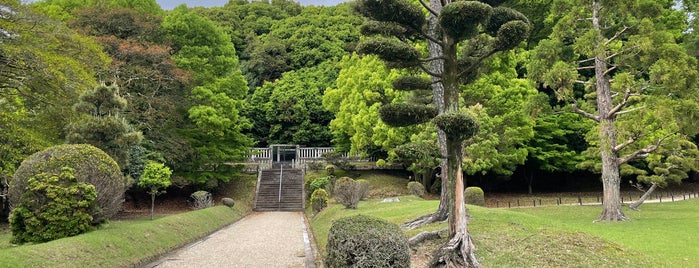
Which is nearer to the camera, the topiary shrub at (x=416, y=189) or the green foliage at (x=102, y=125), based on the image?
the green foliage at (x=102, y=125)

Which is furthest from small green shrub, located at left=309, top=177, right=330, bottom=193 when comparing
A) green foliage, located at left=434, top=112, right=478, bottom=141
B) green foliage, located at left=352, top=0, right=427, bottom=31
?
green foliage, located at left=434, top=112, right=478, bottom=141

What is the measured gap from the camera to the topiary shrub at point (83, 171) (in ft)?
29.4

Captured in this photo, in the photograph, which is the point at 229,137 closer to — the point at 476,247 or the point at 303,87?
the point at 303,87

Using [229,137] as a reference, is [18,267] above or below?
below

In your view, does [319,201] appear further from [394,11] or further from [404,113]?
[394,11]

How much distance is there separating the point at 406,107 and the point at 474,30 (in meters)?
1.79

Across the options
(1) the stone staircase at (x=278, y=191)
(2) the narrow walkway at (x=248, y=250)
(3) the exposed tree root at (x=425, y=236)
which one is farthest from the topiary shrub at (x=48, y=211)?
(1) the stone staircase at (x=278, y=191)

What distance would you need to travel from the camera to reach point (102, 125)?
11.8m

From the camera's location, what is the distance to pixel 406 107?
8430 mm

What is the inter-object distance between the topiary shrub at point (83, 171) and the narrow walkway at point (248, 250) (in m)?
1.78

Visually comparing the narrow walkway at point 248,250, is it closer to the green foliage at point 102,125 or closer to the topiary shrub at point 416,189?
the green foliage at point 102,125

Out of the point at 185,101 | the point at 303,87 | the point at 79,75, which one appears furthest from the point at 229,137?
the point at 303,87

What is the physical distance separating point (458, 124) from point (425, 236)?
297 centimetres

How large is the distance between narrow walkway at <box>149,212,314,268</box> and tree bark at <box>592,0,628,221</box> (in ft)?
30.0
